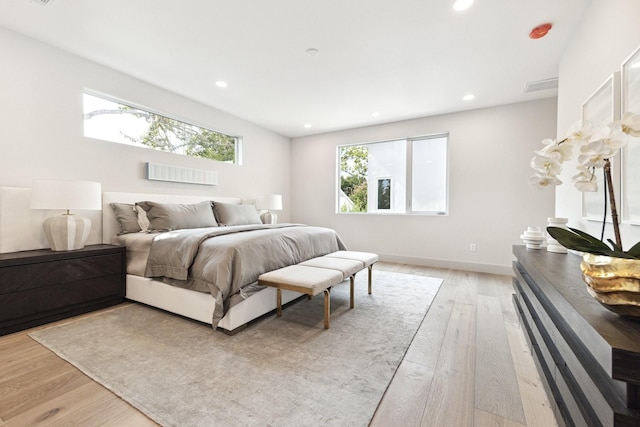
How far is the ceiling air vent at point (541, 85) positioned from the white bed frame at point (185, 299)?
146 inches

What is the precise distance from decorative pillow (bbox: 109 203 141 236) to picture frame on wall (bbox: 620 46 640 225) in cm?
396

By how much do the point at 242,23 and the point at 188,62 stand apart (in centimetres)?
97

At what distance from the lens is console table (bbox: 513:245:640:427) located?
0.67m

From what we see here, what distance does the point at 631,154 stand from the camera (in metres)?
1.34

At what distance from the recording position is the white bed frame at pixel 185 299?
6.78 ft

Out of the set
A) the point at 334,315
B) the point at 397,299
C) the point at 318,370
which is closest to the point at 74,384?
the point at 318,370

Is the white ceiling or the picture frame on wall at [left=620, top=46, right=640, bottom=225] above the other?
the white ceiling

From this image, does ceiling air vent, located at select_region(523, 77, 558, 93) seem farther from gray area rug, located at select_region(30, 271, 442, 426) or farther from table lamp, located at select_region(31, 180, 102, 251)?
table lamp, located at select_region(31, 180, 102, 251)

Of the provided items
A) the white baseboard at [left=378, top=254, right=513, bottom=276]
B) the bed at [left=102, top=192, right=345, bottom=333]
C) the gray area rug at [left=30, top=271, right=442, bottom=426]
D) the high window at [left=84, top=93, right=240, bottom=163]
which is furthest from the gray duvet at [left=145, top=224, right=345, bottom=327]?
the white baseboard at [left=378, top=254, right=513, bottom=276]

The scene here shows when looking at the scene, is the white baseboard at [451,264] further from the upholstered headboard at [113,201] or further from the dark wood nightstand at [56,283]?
the dark wood nightstand at [56,283]

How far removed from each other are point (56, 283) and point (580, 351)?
11.0 ft

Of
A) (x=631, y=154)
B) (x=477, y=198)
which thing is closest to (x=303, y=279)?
(x=631, y=154)

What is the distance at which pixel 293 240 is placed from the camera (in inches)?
107

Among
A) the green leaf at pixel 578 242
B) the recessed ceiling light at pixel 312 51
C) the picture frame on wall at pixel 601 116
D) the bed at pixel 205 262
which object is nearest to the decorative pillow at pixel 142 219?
the bed at pixel 205 262
